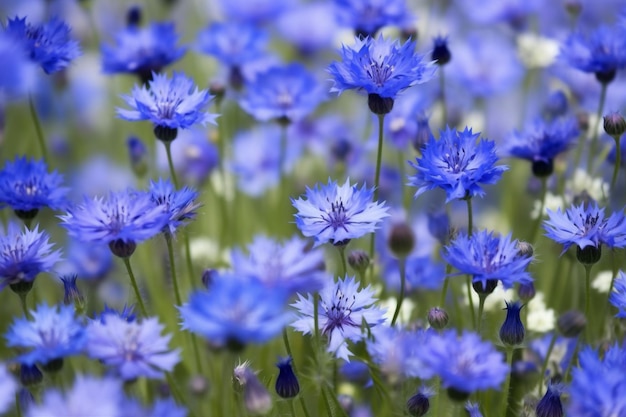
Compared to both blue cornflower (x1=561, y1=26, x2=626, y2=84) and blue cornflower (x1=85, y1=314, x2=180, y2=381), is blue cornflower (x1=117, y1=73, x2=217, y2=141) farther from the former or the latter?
blue cornflower (x1=561, y1=26, x2=626, y2=84)

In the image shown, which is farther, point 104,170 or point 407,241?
point 104,170

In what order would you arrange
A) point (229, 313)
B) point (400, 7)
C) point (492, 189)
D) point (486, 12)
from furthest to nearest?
point (492, 189), point (486, 12), point (400, 7), point (229, 313)

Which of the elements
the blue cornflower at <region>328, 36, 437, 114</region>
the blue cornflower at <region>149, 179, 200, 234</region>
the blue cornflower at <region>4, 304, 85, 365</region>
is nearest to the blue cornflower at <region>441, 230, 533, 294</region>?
→ the blue cornflower at <region>328, 36, 437, 114</region>

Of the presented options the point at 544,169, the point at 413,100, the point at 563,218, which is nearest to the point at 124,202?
the point at 563,218

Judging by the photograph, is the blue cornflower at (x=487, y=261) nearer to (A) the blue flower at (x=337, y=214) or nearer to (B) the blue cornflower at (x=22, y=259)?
(A) the blue flower at (x=337, y=214)

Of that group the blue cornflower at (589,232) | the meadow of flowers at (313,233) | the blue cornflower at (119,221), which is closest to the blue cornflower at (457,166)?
the meadow of flowers at (313,233)

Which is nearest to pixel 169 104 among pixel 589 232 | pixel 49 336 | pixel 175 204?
pixel 175 204

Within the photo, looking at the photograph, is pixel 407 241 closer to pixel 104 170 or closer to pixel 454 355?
pixel 454 355

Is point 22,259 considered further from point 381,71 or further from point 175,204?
point 381,71
